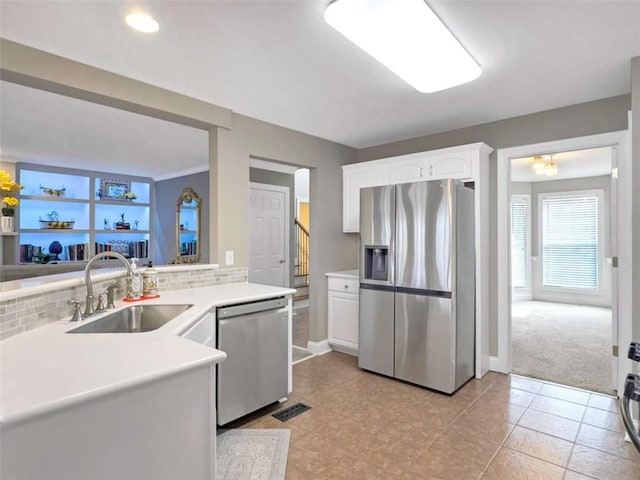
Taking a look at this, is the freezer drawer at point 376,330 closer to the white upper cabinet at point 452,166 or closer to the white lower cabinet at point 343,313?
the white lower cabinet at point 343,313

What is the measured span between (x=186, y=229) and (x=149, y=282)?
409cm

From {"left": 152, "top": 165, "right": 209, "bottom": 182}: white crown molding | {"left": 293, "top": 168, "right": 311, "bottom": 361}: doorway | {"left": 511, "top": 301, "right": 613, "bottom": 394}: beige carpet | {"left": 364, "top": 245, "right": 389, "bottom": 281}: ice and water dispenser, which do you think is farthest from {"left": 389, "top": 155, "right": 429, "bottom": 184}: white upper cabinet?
{"left": 152, "top": 165, "right": 209, "bottom": 182}: white crown molding

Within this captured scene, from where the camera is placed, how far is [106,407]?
0.98 meters

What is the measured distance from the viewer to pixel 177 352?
4.05 feet

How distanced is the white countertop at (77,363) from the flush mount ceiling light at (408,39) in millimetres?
1638

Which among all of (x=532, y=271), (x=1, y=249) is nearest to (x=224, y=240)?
(x=1, y=249)

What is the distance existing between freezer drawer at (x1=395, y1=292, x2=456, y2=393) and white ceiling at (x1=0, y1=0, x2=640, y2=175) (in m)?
1.72

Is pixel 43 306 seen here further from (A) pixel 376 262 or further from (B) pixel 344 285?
(B) pixel 344 285

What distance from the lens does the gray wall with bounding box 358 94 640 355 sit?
2.82 m

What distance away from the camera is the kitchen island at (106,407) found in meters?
0.87

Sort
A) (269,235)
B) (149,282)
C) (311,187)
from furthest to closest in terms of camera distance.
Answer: (269,235), (311,187), (149,282)

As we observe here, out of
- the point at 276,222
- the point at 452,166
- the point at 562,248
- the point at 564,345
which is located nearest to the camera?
the point at 452,166

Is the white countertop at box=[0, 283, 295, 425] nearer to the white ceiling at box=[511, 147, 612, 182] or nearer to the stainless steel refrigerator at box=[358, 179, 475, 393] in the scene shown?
the stainless steel refrigerator at box=[358, 179, 475, 393]

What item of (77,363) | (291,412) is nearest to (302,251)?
(291,412)
